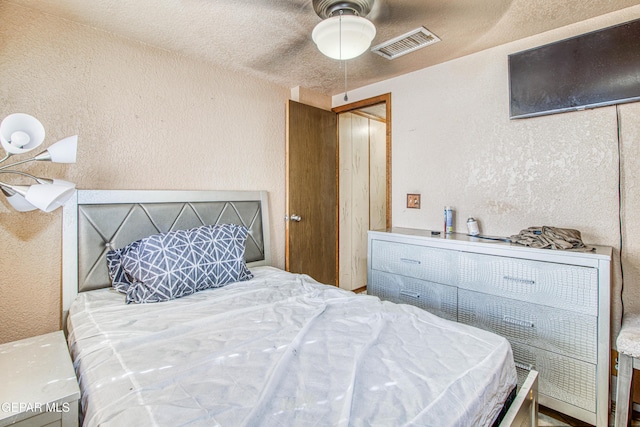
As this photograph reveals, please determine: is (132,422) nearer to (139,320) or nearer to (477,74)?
(139,320)

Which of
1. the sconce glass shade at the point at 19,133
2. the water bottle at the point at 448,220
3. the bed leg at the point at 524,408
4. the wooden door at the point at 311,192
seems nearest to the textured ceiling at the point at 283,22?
the wooden door at the point at 311,192

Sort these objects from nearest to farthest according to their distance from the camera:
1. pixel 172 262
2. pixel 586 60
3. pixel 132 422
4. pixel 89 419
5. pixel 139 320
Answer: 1. pixel 132 422
2. pixel 89 419
3. pixel 139 320
4. pixel 172 262
5. pixel 586 60

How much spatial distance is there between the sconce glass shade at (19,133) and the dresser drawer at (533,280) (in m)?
2.44

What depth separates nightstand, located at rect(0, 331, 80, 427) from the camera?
0.97 metres

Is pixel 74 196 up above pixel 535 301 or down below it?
above

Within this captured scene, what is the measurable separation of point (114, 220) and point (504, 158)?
2693 mm

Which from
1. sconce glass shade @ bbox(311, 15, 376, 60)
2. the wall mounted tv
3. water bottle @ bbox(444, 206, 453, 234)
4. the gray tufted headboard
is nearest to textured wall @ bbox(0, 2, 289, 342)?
the gray tufted headboard

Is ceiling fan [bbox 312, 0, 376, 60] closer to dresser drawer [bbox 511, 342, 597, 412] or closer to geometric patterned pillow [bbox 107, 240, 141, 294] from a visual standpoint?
geometric patterned pillow [bbox 107, 240, 141, 294]

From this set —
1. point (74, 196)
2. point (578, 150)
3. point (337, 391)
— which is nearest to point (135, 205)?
point (74, 196)

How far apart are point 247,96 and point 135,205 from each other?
1.32 meters

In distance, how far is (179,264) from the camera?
71.3 inches

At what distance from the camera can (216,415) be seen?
0.81 metres

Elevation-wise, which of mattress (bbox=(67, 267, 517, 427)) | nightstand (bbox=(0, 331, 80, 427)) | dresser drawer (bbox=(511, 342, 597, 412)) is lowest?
dresser drawer (bbox=(511, 342, 597, 412))

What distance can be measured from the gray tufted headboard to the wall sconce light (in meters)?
0.31
